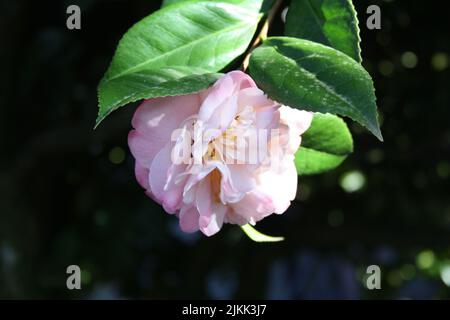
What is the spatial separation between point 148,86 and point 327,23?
0.22 metres

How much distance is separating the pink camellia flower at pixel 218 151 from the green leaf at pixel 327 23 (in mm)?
83

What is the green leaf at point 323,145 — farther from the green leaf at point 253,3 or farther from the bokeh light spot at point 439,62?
the bokeh light spot at point 439,62

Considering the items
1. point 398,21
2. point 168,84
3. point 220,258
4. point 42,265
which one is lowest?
point 220,258

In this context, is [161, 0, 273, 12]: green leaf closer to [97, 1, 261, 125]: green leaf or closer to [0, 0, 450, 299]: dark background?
[97, 1, 261, 125]: green leaf

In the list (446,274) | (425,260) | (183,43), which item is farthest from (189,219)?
(425,260)

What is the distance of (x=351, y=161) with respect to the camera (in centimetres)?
206

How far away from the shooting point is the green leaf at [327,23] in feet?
2.45

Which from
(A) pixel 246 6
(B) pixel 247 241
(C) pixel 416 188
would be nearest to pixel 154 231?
(B) pixel 247 241

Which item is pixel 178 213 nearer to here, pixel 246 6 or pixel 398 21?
pixel 246 6

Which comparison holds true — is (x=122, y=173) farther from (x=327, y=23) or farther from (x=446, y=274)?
(x=446, y=274)

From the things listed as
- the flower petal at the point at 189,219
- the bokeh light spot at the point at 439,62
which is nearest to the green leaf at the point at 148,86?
the flower petal at the point at 189,219

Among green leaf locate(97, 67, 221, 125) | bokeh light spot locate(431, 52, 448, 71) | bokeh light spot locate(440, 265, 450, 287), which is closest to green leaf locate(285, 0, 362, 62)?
green leaf locate(97, 67, 221, 125)

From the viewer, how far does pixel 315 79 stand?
670mm
